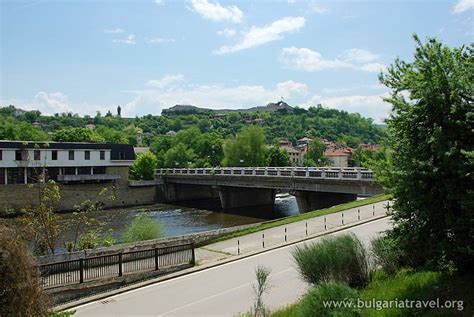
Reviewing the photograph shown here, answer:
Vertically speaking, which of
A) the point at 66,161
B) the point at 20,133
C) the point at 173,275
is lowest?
the point at 173,275

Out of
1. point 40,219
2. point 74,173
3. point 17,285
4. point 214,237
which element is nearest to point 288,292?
point 17,285

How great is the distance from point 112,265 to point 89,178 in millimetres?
47308

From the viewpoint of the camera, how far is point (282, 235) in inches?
973

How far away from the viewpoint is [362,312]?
8.48 metres

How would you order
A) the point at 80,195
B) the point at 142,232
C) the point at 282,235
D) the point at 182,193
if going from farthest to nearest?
the point at 182,193 < the point at 80,195 < the point at 142,232 < the point at 282,235

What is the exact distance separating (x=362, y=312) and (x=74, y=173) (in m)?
60.8

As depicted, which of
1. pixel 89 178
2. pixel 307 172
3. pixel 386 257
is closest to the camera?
pixel 386 257

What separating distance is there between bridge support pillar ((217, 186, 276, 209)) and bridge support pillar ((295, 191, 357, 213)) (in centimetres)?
1440

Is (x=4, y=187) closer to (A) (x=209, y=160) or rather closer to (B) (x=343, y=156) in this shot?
(A) (x=209, y=160)

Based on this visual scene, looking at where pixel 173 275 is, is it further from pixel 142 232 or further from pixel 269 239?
pixel 142 232

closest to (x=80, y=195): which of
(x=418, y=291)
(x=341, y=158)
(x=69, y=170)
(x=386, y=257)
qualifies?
(x=69, y=170)

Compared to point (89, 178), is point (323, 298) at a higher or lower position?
higher

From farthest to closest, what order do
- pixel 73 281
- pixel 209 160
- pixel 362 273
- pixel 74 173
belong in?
pixel 209 160
pixel 74 173
pixel 73 281
pixel 362 273

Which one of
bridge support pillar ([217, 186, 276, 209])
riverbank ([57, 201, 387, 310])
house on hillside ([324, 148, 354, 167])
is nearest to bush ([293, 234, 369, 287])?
riverbank ([57, 201, 387, 310])
